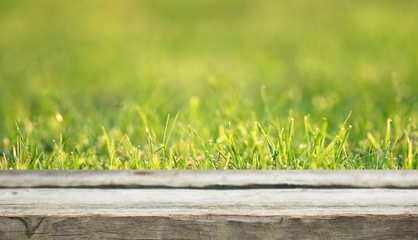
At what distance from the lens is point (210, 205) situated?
3.29 ft

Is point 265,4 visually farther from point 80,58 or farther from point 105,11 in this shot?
point 80,58

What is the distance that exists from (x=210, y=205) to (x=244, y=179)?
0.29ft

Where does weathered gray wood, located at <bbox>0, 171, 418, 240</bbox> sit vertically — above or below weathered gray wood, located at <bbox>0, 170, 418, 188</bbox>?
below

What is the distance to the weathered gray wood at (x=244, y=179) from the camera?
101cm

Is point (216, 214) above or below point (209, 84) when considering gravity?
above

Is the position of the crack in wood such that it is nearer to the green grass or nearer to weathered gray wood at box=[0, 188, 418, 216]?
weathered gray wood at box=[0, 188, 418, 216]

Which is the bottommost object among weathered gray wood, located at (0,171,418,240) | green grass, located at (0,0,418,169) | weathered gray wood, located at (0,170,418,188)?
green grass, located at (0,0,418,169)

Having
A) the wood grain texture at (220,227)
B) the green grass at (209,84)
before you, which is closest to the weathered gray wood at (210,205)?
the wood grain texture at (220,227)

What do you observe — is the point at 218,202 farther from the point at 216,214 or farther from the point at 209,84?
the point at 209,84

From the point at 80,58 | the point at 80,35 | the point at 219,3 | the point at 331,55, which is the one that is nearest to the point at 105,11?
the point at 80,35

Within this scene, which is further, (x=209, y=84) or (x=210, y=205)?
(x=209, y=84)

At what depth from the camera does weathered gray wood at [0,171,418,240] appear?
988 millimetres

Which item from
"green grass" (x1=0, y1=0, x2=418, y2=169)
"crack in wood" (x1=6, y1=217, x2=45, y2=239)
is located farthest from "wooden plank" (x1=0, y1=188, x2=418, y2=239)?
"green grass" (x1=0, y1=0, x2=418, y2=169)

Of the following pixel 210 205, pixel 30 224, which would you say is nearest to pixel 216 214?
pixel 210 205
